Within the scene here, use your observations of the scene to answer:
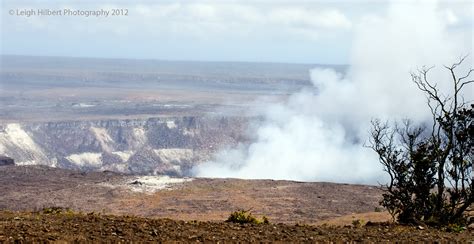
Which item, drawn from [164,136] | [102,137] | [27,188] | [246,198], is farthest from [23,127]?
[246,198]

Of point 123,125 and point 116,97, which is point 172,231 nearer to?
point 123,125

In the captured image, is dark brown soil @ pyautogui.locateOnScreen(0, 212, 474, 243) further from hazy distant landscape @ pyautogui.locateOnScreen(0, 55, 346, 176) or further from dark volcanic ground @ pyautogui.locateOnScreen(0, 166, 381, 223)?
hazy distant landscape @ pyautogui.locateOnScreen(0, 55, 346, 176)

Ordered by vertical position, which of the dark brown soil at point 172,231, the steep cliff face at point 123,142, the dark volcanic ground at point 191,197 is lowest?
the dark brown soil at point 172,231

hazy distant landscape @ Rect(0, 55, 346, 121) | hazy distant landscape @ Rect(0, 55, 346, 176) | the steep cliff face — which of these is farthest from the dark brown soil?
hazy distant landscape @ Rect(0, 55, 346, 121)

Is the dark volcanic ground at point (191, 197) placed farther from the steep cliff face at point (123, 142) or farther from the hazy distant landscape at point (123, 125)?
the hazy distant landscape at point (123, 125)

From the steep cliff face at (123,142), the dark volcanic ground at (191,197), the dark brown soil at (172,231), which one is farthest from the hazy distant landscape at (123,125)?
the dark brown soil at (172,231)

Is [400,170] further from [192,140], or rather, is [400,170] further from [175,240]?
[192,140]

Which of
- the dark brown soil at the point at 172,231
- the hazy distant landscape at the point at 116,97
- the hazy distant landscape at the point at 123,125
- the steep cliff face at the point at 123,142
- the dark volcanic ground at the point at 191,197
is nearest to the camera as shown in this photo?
the dark brown soil at the point at 172,231
